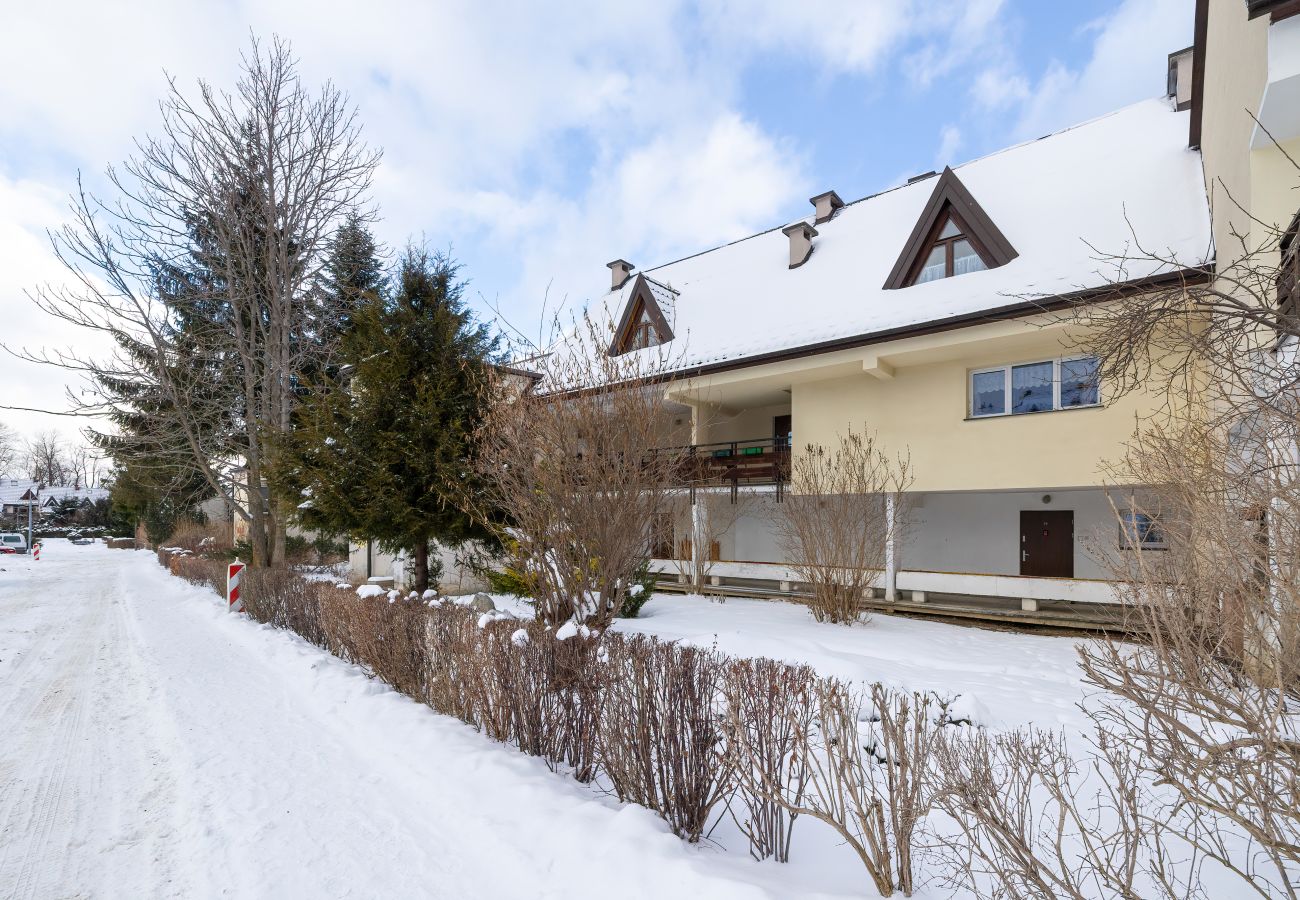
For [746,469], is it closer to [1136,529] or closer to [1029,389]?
[1029,389]

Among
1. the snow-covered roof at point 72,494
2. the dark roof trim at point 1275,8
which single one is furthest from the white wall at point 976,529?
the snow-covered roof at point 72,494

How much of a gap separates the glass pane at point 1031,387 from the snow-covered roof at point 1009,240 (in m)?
1.67

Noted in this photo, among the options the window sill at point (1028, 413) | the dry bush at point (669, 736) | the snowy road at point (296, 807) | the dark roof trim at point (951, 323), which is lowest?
the snowy road at point (296, 807)

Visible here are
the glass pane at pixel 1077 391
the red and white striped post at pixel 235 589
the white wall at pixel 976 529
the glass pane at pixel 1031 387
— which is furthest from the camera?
the white wall at pixel 976 529

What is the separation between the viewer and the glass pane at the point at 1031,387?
38.8ft

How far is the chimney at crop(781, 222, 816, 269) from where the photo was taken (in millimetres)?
17422

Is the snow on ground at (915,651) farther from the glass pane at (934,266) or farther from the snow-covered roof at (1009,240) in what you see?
the glass pane at (934,266)

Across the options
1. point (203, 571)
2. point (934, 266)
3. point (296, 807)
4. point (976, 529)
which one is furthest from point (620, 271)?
point (296, 807)

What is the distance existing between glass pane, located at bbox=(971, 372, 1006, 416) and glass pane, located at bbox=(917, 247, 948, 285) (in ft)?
7.40

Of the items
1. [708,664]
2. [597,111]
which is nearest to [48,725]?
[708,664]

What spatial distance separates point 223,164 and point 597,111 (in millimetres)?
10630

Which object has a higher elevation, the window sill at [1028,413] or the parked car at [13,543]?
the window sill at [1028,413]

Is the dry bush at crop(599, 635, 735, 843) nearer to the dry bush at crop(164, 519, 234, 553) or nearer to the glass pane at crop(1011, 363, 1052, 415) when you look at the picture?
the glass pane at crop(1011, 363, 1052, 415)

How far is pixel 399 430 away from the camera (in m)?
10.9
